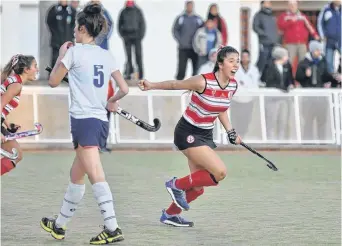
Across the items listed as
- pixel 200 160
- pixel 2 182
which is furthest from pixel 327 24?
pixel 200 160

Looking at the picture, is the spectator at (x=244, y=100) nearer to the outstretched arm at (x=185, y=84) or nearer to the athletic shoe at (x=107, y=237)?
the outstretched arm at (x=185, y=84)

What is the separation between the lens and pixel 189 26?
71.1ft

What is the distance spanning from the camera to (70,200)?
9.18 m

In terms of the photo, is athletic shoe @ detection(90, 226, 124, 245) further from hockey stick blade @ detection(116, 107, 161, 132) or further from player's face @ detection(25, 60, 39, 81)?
player's face @ detection(25, 60, 39, 81)

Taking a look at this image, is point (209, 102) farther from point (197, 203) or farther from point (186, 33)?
point (186, 33)

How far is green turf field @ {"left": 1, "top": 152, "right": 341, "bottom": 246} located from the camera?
31.0ft

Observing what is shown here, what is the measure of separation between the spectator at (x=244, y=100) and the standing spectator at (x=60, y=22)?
11.1ft

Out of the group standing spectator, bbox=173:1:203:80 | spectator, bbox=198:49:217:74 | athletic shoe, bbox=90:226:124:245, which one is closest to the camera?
athletic shoe, bbox=90:226:124:245

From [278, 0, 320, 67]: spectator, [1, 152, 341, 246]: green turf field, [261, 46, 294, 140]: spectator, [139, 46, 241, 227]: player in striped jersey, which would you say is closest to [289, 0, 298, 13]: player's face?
[278, 0, 320, 67]: spectator

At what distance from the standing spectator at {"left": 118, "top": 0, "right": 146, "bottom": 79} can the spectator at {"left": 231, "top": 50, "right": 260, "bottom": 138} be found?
2.53 meters

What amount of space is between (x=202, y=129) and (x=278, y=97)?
1012 centimetres

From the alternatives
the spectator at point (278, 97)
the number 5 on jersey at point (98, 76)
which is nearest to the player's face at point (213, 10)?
the spectator at point (278, 97)

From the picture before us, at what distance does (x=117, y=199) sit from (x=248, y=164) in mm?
5183

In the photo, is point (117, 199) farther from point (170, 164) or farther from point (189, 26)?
point (189, 26)
